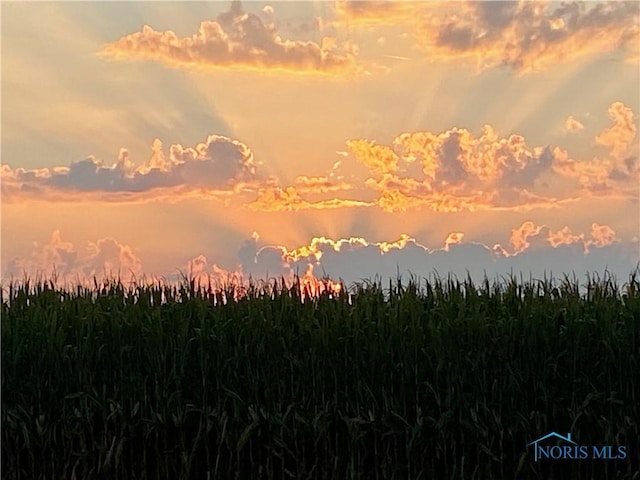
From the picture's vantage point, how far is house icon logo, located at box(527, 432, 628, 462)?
9.00 meters

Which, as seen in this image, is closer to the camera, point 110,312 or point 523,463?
point 523,463

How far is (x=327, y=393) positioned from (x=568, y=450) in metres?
2.47

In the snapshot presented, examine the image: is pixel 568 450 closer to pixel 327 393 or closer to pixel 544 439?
pixel 544 439

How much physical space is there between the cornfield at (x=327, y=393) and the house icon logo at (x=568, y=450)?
76mm

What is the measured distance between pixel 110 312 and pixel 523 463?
184 inches

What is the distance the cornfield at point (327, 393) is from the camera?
8.95 m

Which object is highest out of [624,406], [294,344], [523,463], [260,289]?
[260,289]

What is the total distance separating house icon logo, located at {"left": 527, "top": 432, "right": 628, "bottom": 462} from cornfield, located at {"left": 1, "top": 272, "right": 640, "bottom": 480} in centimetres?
8

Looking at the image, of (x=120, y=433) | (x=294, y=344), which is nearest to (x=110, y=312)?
(x=120, y=433)

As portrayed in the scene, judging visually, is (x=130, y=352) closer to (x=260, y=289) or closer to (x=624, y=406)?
(x=260, y=289)

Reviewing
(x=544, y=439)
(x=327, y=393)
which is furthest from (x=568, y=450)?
(x=327, y=393)

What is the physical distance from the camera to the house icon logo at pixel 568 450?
900 cm

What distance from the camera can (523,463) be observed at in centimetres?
895

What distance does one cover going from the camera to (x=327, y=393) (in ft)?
29.7
